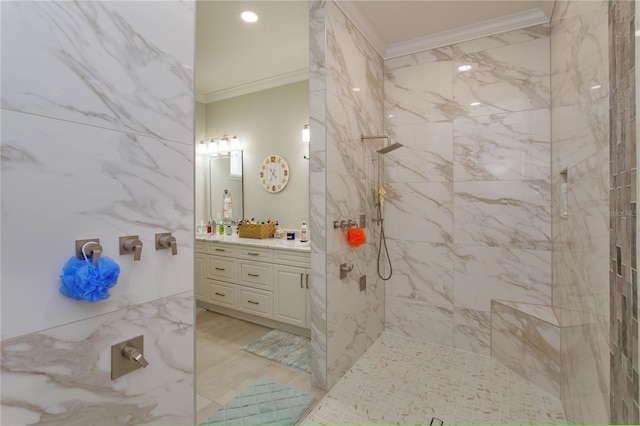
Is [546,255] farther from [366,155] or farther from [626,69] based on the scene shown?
[626,69]

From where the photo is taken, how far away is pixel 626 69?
0.91m

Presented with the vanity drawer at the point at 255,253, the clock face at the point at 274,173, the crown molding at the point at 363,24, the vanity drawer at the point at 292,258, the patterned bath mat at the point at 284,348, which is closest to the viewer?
the crown molding at the point at 363,24

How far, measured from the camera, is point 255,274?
3.12 metres

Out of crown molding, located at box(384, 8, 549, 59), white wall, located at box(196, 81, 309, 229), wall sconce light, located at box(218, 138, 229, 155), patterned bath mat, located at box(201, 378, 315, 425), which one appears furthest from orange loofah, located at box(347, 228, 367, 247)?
wall sconce light, located at box(218, 138, 229, 155)

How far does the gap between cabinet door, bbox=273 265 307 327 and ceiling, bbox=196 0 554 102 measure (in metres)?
2.23

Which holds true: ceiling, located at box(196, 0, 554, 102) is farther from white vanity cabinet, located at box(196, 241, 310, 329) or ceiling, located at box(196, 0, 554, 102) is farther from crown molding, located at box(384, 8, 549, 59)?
white vanity cabinet, located at box(196, 241, 310, 329)

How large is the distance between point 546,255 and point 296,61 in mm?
3068

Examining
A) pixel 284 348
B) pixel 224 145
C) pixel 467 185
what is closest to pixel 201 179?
pixel 224 145

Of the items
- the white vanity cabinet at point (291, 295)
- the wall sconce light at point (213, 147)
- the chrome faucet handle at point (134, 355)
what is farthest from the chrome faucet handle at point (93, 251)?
the wall sconce light at point (213, 147)

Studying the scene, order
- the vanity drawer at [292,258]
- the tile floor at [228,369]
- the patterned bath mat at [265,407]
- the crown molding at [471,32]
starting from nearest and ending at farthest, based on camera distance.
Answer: the patterned bath mat at [265,407] → the tile floor at [228,369] → the crown molding at [471,32] → the vanity drawer at [292,258]

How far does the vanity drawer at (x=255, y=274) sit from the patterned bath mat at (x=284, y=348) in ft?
1.63

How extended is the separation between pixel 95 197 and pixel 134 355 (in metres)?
0.49

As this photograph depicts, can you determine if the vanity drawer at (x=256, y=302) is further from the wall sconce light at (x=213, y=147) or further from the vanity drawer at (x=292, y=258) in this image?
the wall sconce light at (x=213, y=147)

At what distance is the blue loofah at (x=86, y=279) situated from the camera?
0.75 meters
